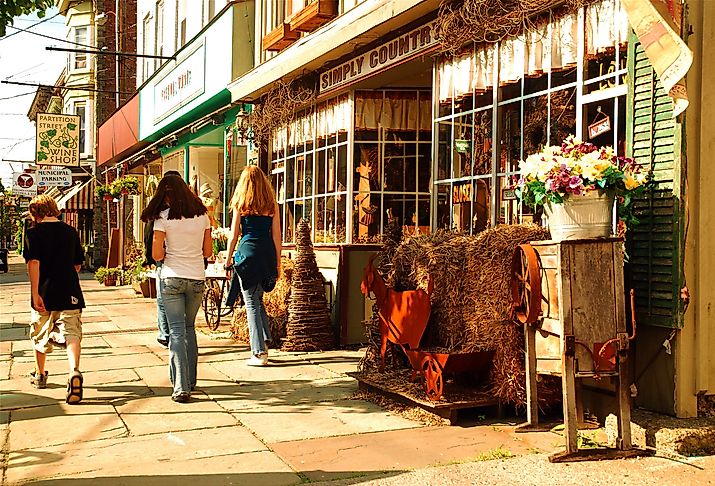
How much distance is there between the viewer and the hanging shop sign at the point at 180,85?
Answer: 15.6 metres

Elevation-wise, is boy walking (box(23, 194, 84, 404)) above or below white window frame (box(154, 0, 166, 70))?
below

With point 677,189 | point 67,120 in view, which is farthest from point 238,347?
point 67,120

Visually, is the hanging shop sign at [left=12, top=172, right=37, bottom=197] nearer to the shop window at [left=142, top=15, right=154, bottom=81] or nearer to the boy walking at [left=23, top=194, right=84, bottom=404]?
the shop window at [left=142, top=15, right=154, bottom=81]

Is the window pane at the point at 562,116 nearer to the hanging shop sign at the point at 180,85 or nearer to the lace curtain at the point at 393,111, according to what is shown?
the lace curtain at the point at 393,111

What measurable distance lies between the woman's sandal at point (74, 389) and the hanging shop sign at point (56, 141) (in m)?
23.0

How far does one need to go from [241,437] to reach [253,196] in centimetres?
336

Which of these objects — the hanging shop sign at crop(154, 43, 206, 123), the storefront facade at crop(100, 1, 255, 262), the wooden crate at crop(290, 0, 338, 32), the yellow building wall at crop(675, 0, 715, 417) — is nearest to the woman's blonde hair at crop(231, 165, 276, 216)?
the wooden crate at crop(290, 0, 338, 32)

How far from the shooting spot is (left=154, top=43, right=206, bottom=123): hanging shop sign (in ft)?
51.2

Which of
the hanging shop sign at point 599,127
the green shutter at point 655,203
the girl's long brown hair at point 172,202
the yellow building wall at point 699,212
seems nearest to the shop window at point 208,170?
the girl's long brown hair at point 172,202

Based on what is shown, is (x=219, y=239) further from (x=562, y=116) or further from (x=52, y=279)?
(x=562, y=116)

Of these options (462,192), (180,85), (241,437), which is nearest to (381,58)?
(462,192)

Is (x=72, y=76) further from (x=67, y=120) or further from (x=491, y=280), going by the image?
(x=491, y=280)

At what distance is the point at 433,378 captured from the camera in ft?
19.6

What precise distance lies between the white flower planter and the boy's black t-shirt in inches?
163
